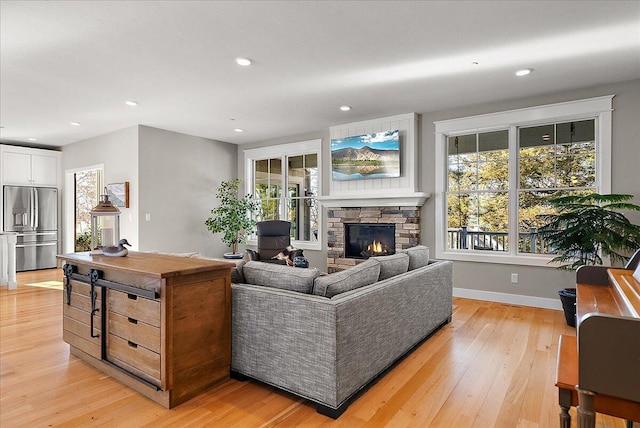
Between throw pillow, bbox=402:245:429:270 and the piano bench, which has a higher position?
throw pillow, bbox=402:245:429:270

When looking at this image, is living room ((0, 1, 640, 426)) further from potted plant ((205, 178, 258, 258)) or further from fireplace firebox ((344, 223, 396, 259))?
fireplace firebox ((344, 223, 396, 259))

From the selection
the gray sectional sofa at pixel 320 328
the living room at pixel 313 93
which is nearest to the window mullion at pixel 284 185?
the living room at pixel 313 93

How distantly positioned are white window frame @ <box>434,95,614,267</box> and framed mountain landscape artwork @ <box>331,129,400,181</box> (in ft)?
2.04

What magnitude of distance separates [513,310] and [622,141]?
2230 millimetres

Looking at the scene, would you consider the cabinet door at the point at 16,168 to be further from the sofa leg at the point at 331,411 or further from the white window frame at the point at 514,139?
the sofa leg at the point at 331,411

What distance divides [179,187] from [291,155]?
210cm

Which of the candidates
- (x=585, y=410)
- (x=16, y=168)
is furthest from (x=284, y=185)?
(x=585, y=410)

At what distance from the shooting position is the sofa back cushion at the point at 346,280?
7.61ft

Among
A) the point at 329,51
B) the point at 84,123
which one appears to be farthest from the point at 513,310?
the point at 84,123

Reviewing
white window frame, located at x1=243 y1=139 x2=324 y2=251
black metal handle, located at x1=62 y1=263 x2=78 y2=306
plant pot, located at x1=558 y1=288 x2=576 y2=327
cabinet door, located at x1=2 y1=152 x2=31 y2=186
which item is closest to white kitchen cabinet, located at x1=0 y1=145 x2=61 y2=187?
cabinet door, located at x1=2 y1=152 x2=31 y2=186

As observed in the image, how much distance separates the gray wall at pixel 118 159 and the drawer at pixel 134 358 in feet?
12.2

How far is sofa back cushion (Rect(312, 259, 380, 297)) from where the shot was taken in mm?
2320

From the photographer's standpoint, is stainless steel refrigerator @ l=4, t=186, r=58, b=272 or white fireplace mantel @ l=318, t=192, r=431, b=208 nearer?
white fireplace mantel @ l=318, t=192, r=431, b=208

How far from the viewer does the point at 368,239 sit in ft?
19.2
